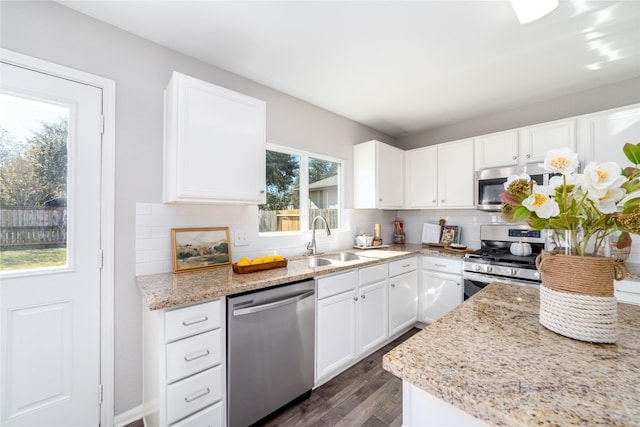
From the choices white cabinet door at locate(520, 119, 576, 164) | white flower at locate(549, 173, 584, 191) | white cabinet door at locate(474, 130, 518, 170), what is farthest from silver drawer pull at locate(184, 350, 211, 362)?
white cabinet door at locate(520, 119, 576, 164)

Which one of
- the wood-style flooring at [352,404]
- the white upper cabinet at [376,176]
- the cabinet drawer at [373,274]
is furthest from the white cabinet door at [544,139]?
the wood-style flooring at [352,404]

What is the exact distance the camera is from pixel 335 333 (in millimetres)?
2109

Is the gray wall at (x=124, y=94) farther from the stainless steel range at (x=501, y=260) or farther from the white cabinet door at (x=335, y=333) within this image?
the stainless steel range at (x=501, y=260)

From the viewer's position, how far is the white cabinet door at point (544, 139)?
7.99 ft

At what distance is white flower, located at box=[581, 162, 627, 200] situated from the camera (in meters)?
0.68

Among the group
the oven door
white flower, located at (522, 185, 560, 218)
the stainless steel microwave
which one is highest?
the stainless steel microwave

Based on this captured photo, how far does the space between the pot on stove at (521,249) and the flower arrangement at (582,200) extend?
2.17 meters

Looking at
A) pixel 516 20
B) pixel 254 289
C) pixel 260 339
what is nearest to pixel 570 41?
pixel 516 20

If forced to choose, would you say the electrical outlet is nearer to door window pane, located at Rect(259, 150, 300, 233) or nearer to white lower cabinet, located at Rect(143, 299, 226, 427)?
door window pane, located at Rect(259, 150, 300, 233)

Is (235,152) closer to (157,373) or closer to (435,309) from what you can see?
(157,373)

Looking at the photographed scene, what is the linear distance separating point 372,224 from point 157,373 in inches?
110

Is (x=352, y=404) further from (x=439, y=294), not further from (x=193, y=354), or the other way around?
(x=439, y=294)

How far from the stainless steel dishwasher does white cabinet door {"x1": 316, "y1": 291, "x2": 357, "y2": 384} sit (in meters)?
0.10

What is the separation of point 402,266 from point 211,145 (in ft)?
7.12
